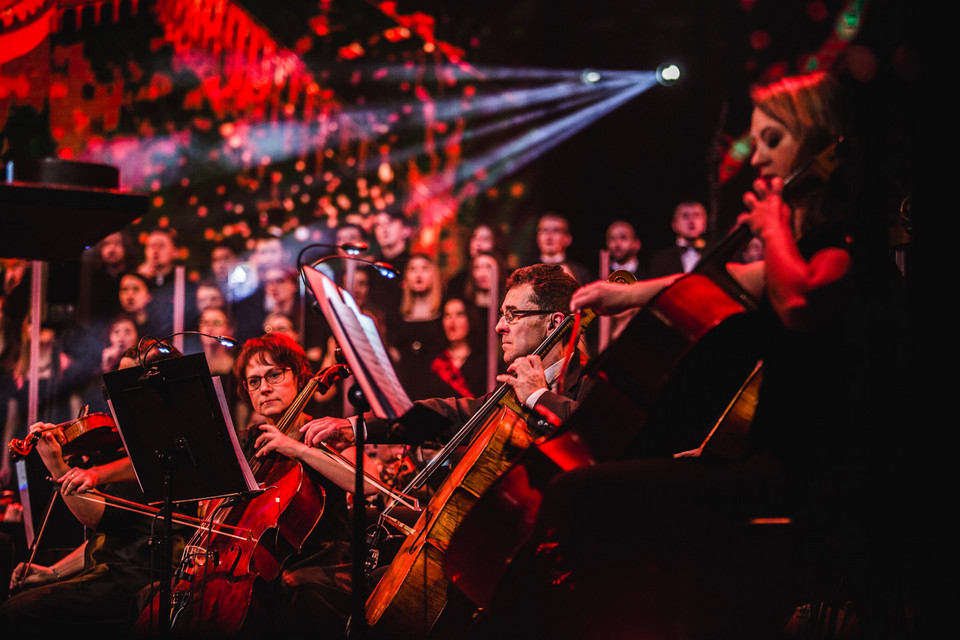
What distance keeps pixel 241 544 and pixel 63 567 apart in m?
1.51

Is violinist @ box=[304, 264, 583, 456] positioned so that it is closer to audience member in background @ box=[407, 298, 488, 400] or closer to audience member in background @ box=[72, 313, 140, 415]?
audience member in background @ box=[407, 298, 488, 400]

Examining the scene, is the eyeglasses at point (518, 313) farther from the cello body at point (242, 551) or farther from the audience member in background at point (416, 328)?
the audience member in background at point (416, 328)

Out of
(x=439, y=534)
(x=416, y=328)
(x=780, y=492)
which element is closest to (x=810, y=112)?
(x=780, y=492)

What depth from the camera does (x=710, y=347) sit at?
2.14 meters

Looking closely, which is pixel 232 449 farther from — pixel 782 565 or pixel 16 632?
pixel 782 565

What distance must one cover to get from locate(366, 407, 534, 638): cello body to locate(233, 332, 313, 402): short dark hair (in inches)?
49.3

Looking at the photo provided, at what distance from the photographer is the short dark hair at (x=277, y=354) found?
3725mm

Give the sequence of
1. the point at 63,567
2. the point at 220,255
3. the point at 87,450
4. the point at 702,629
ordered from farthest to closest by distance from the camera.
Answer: the point at 220,255, the point at 63,567, the point at 87,450, the point at 702,629

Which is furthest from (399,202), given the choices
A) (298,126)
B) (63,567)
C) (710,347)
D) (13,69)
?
(710,347)

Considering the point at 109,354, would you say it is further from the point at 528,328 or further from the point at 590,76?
the point at 590,76

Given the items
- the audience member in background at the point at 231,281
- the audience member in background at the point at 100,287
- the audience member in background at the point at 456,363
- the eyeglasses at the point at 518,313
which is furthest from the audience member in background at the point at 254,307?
the eyeglasses at the point at 518,313

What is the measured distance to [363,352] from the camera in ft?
7.78

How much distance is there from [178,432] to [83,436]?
90 cm

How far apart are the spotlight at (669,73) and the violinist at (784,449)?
18.7 feet
